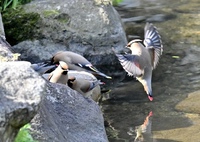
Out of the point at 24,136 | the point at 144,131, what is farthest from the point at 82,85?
the point at 24,136

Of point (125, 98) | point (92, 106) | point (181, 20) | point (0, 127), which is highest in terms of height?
point (0, 127)

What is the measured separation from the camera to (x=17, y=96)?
3.09 metres

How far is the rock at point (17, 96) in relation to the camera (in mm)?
2994

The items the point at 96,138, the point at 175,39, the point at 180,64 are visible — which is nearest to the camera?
the point at 96,138

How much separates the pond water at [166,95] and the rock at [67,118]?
40.8 inches

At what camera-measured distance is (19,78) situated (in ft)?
10.5

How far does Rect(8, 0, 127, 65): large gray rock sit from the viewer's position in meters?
8.52

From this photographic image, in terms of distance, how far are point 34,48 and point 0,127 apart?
5.52 meters

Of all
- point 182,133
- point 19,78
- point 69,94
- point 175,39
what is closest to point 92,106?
point 69,94

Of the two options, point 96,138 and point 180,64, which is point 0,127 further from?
point 180,64

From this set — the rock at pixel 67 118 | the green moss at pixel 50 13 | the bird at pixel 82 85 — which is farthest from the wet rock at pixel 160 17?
the rock at pixel 67 118

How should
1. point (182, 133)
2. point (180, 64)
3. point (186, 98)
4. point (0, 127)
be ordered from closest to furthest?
1. point (0, 127)
2. point (182, 133)
3. point (186, 98)
4. point (180, 64)

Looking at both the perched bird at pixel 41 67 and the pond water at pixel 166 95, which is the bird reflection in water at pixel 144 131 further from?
the perched bird at pixel 41 67

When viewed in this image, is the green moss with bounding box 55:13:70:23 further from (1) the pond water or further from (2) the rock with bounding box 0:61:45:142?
(2) the rock with bounding box 0:61:45:142
